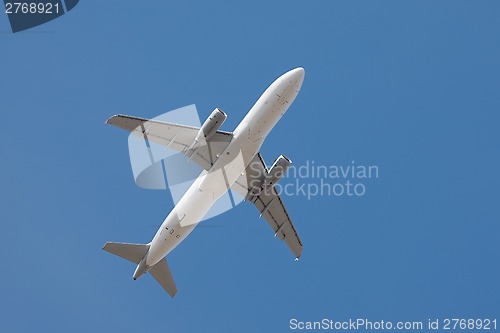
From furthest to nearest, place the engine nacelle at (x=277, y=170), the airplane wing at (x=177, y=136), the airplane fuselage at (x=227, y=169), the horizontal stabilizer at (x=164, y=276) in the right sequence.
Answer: the horizontal stabilizer at (x=164, y=276), the engine nacelle at (x=277, y=170), the airplane wing at (x=177, y=136), the airplane fuselage at (x=227, y=169)

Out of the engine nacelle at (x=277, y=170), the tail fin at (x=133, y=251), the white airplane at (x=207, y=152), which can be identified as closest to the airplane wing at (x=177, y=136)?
the white airplane at (x=207, y=152)

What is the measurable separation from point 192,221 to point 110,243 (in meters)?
7.55

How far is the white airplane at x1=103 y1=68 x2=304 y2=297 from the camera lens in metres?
54.7

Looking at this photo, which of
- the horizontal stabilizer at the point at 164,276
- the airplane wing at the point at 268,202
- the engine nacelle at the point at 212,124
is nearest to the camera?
the engine nacelle at the point at 212,124

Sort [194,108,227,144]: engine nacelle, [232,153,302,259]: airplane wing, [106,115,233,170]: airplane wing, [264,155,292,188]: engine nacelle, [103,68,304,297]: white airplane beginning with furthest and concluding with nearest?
1. [232,153,302,259]: airplane wing
2. [264,155,292,188]: engine nacelle
3. [106,115,233,170]: airplane wing
4. [194,108,227,144]: engine nacelle
5. [103,68,304,297]: white airplane

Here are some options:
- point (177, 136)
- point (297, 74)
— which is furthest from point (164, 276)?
point (297, 74)

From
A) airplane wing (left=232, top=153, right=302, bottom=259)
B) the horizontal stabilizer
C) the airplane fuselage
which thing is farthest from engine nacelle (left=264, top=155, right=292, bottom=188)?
the horizontal stabilizer

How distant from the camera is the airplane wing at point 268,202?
201ft

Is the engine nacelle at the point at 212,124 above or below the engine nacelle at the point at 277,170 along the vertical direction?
above

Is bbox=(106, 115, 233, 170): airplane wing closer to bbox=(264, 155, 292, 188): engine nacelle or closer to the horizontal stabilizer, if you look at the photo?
bbox=(264, 155, 292, 188): engine nacelle

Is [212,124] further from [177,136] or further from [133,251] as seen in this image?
[133,251]

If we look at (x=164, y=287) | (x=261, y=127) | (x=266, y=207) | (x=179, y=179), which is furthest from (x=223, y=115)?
(x=164, y=287)

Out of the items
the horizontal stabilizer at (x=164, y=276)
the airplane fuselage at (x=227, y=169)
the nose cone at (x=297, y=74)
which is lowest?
the horizontal stabilizer at (x=164, y=276)

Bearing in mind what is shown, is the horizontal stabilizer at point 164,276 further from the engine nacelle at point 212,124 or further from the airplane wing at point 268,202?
the engine nacelle at point 212,124
